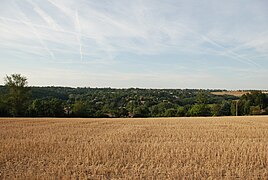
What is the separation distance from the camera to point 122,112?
71.6m

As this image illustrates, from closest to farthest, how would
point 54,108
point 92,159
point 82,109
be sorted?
point 92,159, point 54,108, point 82,109

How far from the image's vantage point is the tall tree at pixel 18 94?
183 ft

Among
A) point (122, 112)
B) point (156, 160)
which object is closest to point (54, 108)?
point (122, 112)

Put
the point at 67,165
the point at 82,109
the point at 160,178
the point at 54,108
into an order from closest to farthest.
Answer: the point at 160,178, the point at 67,165, the point at 54,108, the point at 82,109

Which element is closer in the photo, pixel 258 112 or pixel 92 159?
pixel 92 159

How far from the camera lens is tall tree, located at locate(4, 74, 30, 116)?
183 feet

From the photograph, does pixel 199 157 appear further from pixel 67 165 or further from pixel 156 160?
pixel 67 165

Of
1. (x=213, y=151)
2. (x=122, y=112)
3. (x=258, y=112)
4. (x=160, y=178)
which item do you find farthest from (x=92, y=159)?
(x=258, y=112)

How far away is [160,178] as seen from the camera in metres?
8.15

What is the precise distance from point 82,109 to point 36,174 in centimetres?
5660

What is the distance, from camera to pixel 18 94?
184ft

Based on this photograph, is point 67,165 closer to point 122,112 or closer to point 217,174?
point 217,174

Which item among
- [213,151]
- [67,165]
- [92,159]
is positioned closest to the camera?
[67,165]

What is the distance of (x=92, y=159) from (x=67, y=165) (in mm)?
1202
